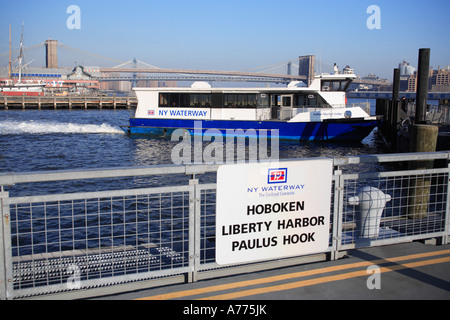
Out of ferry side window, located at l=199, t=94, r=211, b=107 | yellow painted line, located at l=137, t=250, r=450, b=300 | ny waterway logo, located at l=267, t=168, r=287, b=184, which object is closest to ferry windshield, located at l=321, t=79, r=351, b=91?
ferry side window, located at l=199, t=94, r=211, b=107

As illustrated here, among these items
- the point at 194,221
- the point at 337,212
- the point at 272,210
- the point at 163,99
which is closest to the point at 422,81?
the point at 337,212

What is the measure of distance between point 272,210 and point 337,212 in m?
0.79

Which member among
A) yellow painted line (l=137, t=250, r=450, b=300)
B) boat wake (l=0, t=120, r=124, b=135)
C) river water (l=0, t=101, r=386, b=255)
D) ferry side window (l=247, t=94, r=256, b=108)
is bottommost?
river water (l=0, t=101, r=386, b=255)

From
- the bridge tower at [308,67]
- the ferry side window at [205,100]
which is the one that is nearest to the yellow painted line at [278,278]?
the ferry side window at [205,100]

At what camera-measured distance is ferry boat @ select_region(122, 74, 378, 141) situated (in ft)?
89.2

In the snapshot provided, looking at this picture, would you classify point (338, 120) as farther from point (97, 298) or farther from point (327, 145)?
point (97, 298)

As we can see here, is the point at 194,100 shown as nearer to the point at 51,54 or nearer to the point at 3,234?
the point at 3,234

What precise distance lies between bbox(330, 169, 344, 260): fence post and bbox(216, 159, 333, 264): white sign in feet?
0.31

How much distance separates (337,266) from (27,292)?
2.89 metres

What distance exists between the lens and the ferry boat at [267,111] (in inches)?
1070

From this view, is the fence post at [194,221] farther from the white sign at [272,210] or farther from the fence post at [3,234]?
the fence post at [3,234]

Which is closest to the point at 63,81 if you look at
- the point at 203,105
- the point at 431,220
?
the point at 203,105

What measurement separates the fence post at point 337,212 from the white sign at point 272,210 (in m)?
0.10

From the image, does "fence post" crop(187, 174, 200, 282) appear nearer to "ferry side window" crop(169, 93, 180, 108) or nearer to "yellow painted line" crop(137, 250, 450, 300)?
"yellow painted line" crop(137, 250, 450, 300)
